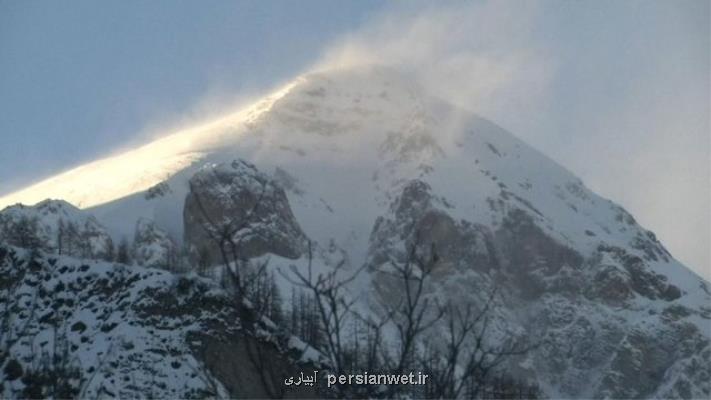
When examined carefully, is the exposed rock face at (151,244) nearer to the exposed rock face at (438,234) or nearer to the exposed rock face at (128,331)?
the exposed rock face at (438,234)

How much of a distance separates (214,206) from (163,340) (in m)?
123

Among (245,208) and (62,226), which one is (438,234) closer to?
(245,208)

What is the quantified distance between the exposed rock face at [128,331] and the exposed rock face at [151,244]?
10658 centimetres

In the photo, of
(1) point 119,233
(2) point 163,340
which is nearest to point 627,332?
(1) point 119,233

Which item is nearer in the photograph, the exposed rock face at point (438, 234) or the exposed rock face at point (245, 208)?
the exposed rock face at point (245, 208)

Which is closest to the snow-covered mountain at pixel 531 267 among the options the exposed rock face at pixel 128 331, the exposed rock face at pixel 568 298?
the exposed rock face at pixel 568 298

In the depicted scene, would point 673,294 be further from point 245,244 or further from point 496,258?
point 245,244

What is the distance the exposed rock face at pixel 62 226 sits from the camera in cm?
12756

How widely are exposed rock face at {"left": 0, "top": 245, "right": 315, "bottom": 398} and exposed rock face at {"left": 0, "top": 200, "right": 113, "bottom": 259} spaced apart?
285ft

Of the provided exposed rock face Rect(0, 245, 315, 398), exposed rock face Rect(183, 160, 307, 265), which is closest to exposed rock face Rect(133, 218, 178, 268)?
exposed rock face Rect(183, 160, 307, 265)

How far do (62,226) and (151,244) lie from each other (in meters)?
18.3

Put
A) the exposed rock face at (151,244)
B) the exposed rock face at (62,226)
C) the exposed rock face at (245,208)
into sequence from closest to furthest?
the exposed rock face at (62,226), the exposed rock face at (151,244), the exposed rock face at (245,208)

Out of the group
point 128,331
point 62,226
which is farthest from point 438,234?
point 128,331

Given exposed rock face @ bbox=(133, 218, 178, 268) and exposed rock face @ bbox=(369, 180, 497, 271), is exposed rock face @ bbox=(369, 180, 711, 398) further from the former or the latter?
exposed rock face @ bbox=(133, 218, 178, 268)
